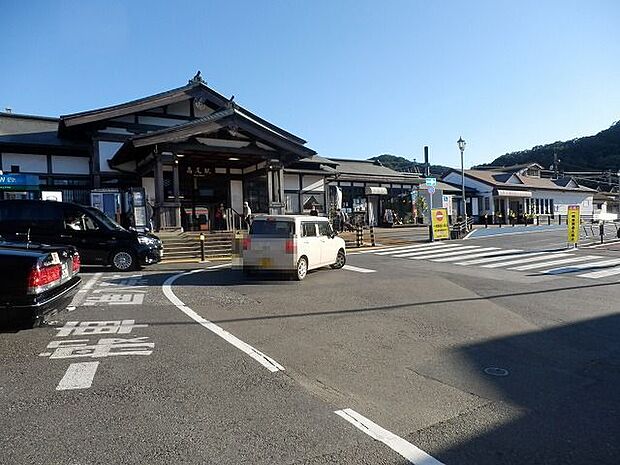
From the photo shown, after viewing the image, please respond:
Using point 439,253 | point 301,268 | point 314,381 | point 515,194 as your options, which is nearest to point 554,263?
point 439,253

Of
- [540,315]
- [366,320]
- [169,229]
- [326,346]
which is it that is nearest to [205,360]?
[326,346]

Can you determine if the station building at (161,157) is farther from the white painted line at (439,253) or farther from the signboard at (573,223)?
the signboard at (573,223)

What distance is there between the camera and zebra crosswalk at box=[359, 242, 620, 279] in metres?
13.7

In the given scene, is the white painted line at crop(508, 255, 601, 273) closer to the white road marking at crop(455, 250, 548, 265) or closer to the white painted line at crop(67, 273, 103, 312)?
the white road marking at crop(455, 250, 548, 265)

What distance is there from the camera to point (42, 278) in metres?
5.20

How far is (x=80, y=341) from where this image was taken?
5.81 m

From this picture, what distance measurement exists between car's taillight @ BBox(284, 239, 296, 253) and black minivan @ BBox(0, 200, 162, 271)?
4.65m

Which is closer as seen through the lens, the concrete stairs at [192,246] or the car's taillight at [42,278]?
the car's taillight at [42,278]

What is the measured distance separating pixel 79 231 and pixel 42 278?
28.0ft

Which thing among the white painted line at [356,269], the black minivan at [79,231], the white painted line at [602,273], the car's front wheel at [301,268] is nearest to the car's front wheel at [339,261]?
the white painted line at [356,269]

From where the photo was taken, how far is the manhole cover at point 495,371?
4852mm

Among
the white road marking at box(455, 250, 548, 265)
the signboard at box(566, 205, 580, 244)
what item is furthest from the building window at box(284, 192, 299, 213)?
the signboard at box(566, 205, 580, 244)

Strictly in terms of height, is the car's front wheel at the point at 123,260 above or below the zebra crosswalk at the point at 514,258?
above

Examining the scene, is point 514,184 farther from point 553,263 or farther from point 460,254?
point 553,263
